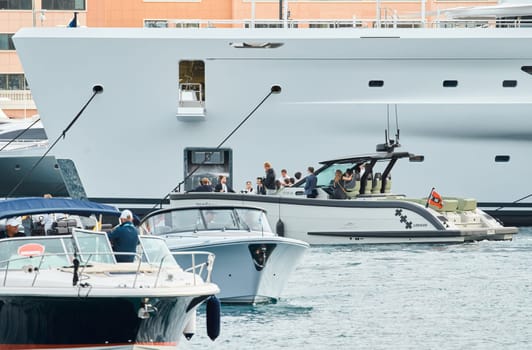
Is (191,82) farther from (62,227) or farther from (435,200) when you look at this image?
(62,227)

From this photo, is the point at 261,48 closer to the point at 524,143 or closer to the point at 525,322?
the point at 524,143

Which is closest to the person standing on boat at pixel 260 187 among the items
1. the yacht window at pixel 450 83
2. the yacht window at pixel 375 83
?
the yacht window at pixel 375 83

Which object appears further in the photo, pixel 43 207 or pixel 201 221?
pixel 201 221

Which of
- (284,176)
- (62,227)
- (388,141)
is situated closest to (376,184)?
(284,176)

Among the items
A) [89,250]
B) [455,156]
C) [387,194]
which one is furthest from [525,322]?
[455,156]

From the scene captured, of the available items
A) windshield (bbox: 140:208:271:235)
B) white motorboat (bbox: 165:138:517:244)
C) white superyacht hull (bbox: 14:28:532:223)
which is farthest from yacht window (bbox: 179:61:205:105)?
windshield (bbox: 140:208:271:235)

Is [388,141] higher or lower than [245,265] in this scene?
higher

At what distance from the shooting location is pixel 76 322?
1630cm

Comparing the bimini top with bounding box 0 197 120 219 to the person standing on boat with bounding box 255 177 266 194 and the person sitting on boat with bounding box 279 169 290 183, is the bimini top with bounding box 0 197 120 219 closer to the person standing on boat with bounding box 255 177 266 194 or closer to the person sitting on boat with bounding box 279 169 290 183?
the person standing on boat with bounding box 255 177 266 194

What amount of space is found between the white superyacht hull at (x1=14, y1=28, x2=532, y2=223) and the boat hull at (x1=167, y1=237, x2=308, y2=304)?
1266 centimetres

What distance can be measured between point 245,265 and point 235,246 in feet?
1.22

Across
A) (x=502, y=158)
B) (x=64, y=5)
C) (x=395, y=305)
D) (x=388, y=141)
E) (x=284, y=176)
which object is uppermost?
(x=64, y=5)

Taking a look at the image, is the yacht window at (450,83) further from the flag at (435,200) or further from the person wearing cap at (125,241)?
the person wearing cap at (125,241)

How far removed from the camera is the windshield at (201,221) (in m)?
24.2
